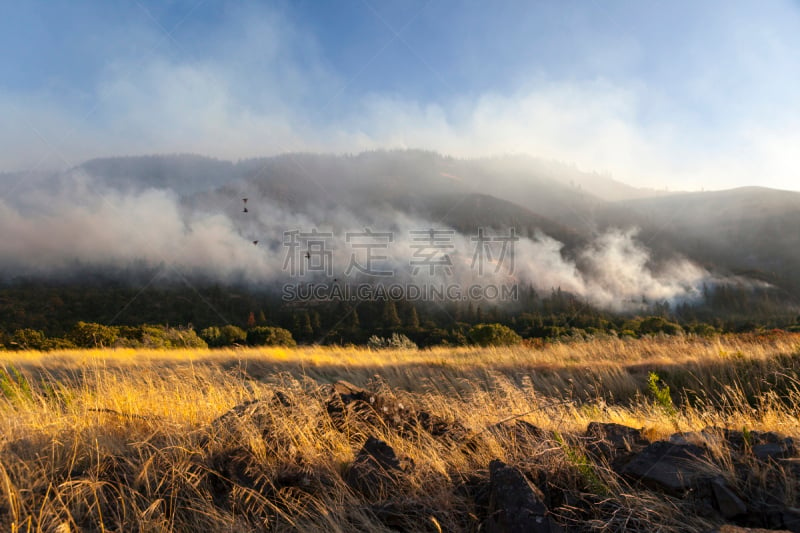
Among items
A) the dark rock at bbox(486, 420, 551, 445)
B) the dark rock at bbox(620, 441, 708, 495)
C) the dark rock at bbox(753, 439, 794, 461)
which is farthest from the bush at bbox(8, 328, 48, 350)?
the dark rock at bbox(753, 439, 794, 461)

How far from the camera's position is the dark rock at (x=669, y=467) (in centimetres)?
268

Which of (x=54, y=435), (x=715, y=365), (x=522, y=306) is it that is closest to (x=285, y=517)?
(x=54, y=435)

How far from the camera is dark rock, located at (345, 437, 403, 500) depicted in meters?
3.05

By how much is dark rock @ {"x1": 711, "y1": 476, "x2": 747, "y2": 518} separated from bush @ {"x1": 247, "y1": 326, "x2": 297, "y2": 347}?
30.4 m

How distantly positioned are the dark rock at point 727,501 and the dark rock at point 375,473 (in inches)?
83.1

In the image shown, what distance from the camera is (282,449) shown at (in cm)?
359

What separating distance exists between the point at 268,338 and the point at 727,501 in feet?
104

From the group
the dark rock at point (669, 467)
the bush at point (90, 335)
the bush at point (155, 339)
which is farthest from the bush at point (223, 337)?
the dark rock at point (669, 467)

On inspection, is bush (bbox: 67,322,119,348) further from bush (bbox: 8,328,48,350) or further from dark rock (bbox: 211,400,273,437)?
dark rock (bbox: 211,400,273,437)

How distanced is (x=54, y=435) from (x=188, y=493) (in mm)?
1642

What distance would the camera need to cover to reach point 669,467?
284 centimetres

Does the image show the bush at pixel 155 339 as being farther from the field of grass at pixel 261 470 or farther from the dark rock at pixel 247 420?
the dark rock at pixel 247 420

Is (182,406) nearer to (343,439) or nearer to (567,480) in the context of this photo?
(343,439)

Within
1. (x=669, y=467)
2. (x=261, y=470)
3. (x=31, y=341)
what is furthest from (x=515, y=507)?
(x=31, y=341)
